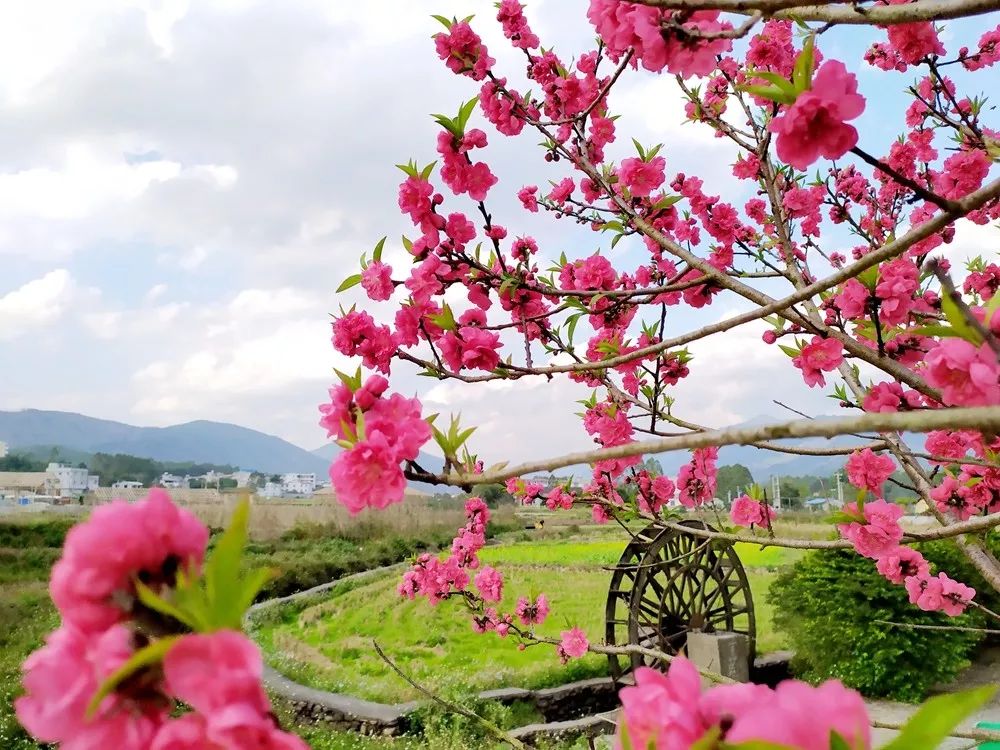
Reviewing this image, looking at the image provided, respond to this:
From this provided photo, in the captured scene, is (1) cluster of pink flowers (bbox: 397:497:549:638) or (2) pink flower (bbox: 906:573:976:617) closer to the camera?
(2) pink flower (bbox: 906:573:976:617)

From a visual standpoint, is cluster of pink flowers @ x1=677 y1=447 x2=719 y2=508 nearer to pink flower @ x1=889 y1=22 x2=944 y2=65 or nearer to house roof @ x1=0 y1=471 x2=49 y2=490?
pink flower @ x1=889 y1=22 x2=944 y2=65

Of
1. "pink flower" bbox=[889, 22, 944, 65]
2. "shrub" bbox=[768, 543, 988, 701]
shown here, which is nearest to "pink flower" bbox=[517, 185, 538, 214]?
"pink flower" bbox=[889, 22, 944, 65]

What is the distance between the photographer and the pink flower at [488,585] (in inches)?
146

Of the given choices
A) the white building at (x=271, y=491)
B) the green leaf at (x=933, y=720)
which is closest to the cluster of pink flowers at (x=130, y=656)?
the green leaf at (x=933, y=720)

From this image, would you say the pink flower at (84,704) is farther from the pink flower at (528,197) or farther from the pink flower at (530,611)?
the pink flower at (530,611)

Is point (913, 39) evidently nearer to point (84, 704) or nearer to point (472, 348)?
point (472, 348)

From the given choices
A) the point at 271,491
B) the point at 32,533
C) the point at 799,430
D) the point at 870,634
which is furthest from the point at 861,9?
the point at 271,491

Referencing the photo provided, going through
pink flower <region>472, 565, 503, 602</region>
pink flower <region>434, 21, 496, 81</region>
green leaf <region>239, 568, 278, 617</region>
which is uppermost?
pink flower <region>434, 21, 496, 81</region>

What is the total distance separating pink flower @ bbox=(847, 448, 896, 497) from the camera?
1.97m

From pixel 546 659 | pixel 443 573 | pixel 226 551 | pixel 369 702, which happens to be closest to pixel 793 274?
pixel 226 551

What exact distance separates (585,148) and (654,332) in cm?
69

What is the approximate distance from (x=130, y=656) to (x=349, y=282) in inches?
50.6

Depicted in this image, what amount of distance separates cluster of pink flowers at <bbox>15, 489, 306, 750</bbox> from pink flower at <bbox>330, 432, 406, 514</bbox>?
1.27ft

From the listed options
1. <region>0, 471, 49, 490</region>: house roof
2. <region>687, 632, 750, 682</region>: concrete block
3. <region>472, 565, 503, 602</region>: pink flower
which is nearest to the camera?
<region>472, 565, 503, 602</region>: pink flower
